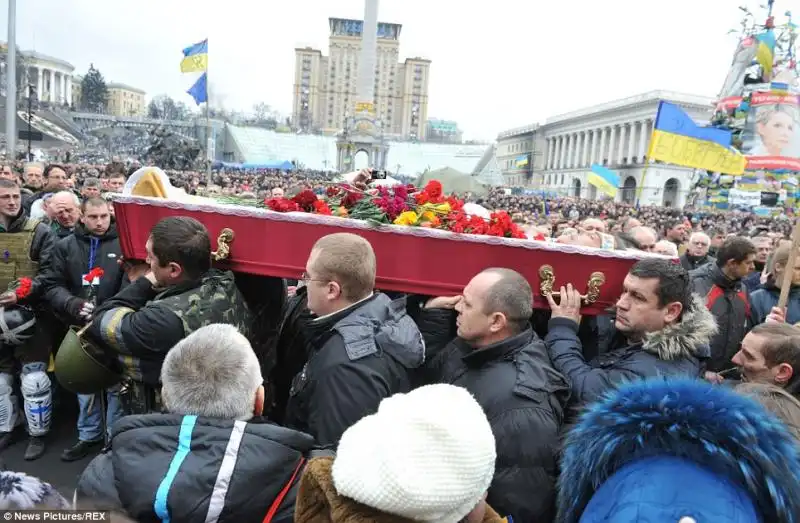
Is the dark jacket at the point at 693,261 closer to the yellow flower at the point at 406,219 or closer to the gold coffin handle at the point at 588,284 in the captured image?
the gold coffin handle at the point at 588,284

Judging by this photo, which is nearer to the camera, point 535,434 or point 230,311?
point 535,434

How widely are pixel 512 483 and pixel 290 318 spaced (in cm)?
155

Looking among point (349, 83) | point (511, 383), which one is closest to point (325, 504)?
point (511, 383)

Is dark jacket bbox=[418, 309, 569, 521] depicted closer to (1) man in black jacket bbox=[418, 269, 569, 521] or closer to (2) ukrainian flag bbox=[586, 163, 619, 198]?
(1) man in black jacket bbox=[418, 269, 569, 521]

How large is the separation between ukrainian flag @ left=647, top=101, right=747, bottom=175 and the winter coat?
8.55 meters

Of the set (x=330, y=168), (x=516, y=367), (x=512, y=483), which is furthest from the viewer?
(x=330, y=168)

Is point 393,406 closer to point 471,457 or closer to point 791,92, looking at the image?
point 471,457

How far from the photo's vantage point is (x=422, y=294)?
9.36ft

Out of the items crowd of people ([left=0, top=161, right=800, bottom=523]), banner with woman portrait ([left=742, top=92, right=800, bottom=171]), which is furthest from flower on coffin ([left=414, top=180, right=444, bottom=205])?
banner with woman portrait ([left=742, top=92, right=800, bottom=171])

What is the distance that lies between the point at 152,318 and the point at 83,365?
586 millimetres

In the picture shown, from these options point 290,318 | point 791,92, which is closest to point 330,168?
point 791,92

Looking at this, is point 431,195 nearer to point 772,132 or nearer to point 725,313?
point 725,313

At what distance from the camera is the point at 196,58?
19000mm

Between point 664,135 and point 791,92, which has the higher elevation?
point 791,92
